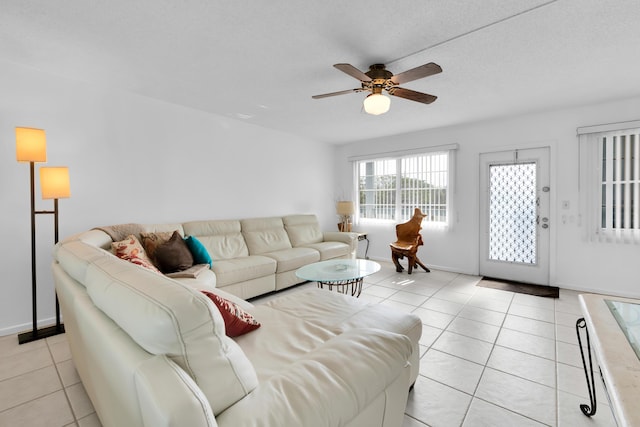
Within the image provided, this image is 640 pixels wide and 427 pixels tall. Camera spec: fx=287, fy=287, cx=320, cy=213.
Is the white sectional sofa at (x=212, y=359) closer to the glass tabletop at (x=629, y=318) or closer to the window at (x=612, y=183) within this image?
the glass tabletop at (x=629, y=318)

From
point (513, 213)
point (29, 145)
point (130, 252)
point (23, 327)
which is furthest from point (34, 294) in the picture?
point (513, 213)

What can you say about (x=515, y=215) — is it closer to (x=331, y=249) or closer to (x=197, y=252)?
(x=331, y=249)

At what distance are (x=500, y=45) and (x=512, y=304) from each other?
274 centimetres

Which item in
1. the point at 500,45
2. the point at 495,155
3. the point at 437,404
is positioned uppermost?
the point at 500,45

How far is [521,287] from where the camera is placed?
394 cm

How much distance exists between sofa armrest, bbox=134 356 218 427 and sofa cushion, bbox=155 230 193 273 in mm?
2326

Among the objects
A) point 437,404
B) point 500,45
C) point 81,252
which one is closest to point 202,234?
point 81,252

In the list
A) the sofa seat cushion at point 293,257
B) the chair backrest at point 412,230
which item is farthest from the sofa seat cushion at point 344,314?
the chair backrest at point 412,230

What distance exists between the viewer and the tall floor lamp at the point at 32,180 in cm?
234

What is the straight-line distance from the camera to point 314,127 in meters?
4.75

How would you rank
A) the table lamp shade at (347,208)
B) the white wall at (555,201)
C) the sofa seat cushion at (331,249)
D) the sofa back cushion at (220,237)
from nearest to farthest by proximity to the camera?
the white wall at (555,201) → the sofa back cushion at (220,237) → the sofa seat cushion at (331,249) → the table lamp shade at (347,208)

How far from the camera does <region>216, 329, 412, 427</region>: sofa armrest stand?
2.82 ft

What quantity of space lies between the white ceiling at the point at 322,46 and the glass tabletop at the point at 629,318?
180 cm

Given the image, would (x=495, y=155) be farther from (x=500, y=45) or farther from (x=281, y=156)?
(x=281, y=156)
